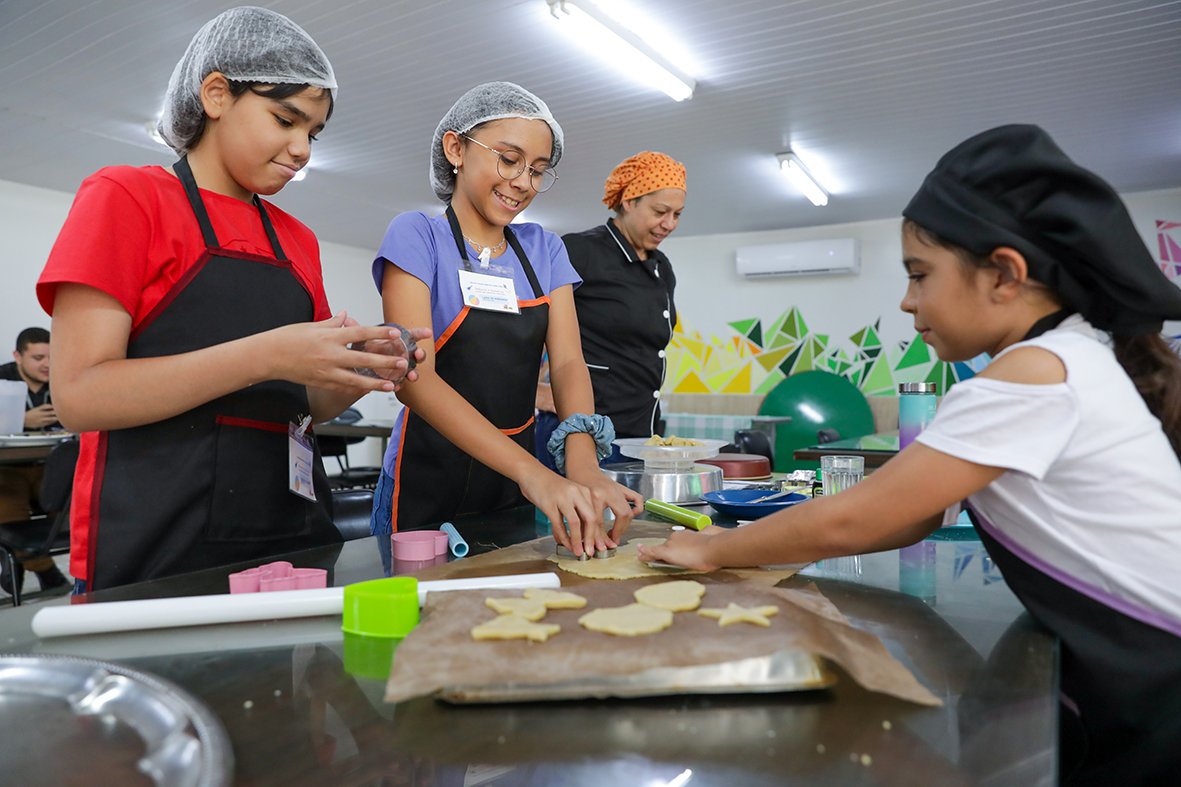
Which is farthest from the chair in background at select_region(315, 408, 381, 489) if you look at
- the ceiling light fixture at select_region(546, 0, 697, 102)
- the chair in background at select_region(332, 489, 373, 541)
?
the chair in background at select_region(332, 489, 373, 541)

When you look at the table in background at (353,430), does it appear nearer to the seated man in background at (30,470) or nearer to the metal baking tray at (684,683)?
the seated man in background at (30,470)

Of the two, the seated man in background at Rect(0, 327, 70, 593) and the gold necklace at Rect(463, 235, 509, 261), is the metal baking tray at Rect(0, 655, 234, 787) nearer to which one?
the gold necklace at Rect(463, 235, 509, 261)

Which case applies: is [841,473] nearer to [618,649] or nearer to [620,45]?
[618,649]

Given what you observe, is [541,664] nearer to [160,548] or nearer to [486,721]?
[486,721]

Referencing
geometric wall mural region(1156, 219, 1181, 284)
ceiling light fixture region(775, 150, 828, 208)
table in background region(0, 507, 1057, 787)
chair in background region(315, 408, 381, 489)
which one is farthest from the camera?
geometric wall mural region(1156, 219, 1181, 284)

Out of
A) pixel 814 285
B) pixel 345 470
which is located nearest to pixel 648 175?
pixel 345 470

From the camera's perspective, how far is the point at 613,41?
3857mm

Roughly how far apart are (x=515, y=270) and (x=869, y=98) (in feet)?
12.1

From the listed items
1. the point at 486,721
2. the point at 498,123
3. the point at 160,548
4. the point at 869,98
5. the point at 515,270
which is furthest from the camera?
the point at 869,98

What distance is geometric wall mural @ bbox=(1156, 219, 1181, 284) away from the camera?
6.68 m

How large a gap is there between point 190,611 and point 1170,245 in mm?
8022

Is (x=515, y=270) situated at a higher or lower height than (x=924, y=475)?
higher

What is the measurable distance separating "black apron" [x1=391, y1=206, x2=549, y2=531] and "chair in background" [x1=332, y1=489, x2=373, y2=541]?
4.7 inches

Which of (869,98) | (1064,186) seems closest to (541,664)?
(1064,186)
